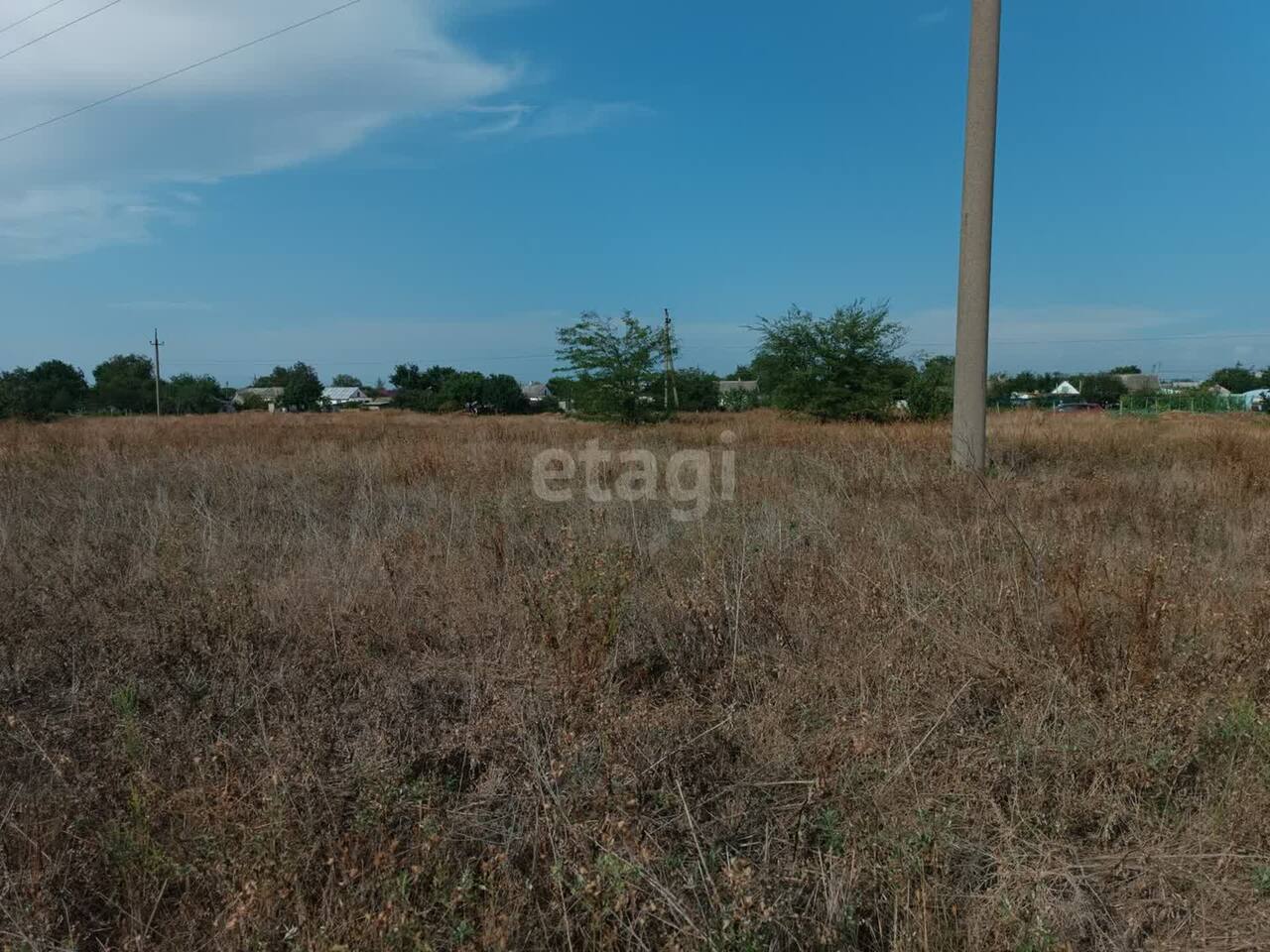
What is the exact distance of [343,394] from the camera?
86625 mm

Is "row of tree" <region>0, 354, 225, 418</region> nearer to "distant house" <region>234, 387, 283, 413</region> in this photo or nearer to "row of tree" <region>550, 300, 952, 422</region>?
"distant house" <region>234, 387, 283, 413</region>

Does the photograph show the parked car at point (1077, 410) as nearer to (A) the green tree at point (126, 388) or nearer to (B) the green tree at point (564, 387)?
(B) the green tree at point (564, 387)

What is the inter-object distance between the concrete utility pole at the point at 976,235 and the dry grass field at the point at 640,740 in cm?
229

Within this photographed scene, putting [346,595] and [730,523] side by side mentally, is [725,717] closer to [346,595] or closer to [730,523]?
[346,595]

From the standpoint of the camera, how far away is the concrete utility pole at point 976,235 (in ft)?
21.8

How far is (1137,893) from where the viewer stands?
74.5 inches

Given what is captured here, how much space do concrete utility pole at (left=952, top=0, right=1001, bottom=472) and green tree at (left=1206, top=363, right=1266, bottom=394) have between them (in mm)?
91141

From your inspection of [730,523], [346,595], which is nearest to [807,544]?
[730,523]

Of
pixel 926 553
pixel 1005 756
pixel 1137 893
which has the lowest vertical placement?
pixel 1137 893

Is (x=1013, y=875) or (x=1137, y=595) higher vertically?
(x=1137, y=595)

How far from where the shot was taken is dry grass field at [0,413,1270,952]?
1772mm

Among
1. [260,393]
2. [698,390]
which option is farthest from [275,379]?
[698,390]

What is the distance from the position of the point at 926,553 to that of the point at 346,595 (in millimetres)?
3010

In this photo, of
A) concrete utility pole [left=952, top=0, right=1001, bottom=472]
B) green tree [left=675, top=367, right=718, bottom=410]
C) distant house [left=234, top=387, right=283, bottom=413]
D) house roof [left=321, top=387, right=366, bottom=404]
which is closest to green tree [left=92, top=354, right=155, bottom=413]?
distant house [left=234, top=387, right=283, bottom=413]
